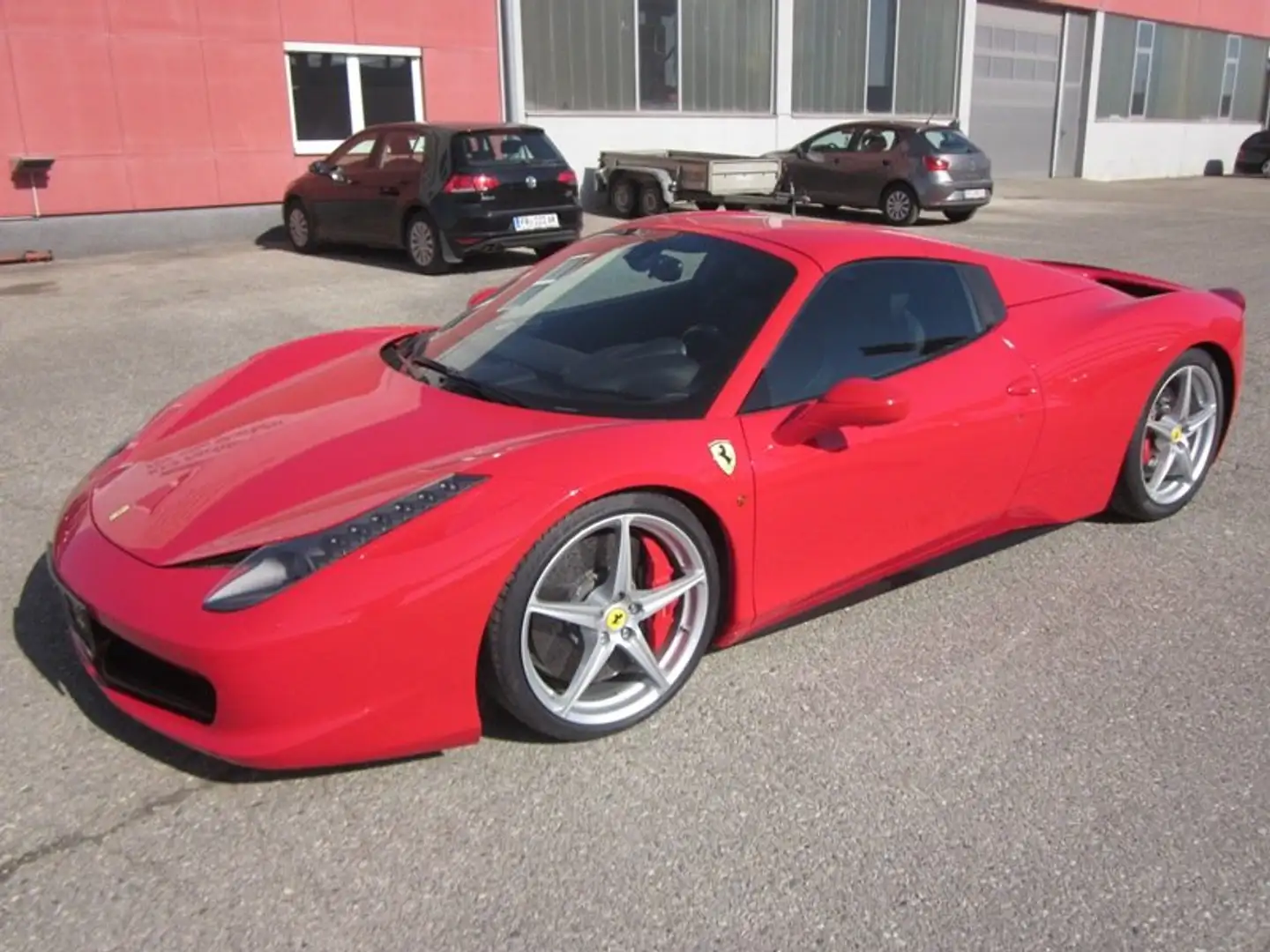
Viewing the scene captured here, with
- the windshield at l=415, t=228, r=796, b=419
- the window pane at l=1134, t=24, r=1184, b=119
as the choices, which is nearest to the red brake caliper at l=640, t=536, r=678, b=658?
the windshield at l=415, t=228, r=796, b=419

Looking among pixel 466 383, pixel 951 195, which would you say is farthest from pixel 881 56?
pixel 466 383

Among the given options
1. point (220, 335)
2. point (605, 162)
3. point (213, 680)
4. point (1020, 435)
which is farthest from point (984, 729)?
point (605, 162)

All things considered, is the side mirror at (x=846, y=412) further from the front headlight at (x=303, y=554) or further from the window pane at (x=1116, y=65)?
the window pane at (x=1116, y=65)

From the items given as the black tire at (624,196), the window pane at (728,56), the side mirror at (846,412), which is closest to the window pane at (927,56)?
the window pane at (728,56)

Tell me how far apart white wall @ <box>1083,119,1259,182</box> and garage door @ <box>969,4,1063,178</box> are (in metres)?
1.66

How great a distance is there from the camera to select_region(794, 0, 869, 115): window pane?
20078 mm

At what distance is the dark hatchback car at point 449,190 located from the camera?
10625mm

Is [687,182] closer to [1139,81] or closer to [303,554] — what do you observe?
[303,554]

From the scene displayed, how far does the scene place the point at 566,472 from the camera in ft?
8.94

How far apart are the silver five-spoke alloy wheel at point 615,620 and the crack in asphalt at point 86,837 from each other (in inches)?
34.3

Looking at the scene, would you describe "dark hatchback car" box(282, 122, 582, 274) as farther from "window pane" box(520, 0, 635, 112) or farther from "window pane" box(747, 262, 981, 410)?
"window pane" box(747, 262, 981, 410)

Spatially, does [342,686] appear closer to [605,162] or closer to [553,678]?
[553,678]

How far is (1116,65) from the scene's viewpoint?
2795cm

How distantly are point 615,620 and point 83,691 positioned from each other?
152cm
